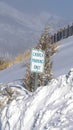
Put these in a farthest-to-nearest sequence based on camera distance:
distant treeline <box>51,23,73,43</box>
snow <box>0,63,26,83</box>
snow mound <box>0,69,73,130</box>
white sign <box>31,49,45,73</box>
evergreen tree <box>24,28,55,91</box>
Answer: distant treeline <box>51,23,73,43</box>, snow <box>0,63,26,83</box>, evergreen tree <box>24,28,55,91</box>, white sign <box>31,49,45,73</box>, snow mound <box>0,69,73,130</box>

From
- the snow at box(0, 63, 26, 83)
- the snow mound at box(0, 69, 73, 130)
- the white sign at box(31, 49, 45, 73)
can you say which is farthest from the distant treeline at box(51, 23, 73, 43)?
the snow mound at box(0, 69, 73, 130)

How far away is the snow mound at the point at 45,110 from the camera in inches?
290

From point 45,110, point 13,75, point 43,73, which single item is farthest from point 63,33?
point 45,110

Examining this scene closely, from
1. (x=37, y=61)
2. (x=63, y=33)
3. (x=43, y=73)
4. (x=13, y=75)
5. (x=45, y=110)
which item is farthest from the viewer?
(x=63, y=33)

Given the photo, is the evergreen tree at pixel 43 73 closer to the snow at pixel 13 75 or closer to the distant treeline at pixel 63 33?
the snow at pixel 13 75

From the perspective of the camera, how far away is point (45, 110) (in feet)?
25.3

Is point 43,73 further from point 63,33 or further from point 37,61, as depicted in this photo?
point 63,33

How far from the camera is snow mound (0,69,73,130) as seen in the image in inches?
290

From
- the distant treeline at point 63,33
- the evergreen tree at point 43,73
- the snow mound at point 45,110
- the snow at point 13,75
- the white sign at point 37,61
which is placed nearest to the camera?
the snow mound at point 45,110

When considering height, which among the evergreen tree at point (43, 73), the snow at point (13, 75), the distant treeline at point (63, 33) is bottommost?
the snow at point (13, 75)

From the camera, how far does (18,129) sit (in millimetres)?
7953

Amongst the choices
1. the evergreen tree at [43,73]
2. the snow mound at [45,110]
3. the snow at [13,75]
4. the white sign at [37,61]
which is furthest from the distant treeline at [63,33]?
the snow mound at [45,110]

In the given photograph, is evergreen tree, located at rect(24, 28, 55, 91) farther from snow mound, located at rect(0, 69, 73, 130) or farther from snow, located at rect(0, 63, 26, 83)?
snow mound, located at rect(0, 69, 73, 130)

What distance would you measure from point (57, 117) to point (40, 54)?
7.00 ft
